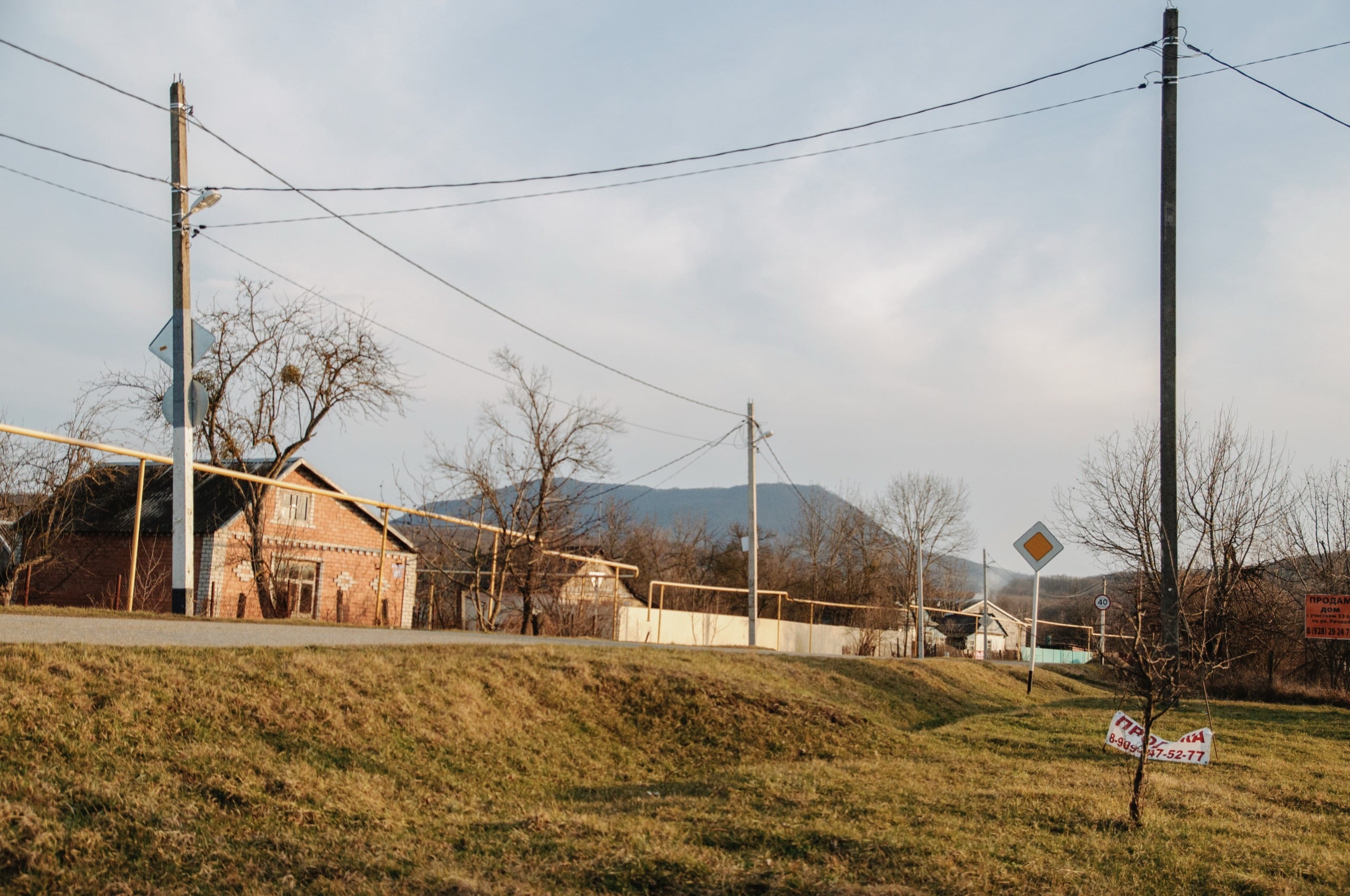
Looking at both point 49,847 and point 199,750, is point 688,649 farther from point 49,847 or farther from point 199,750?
point 49,847

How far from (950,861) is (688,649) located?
33.4 feet

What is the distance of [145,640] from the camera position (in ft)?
25.9

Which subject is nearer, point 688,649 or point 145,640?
point 145,640

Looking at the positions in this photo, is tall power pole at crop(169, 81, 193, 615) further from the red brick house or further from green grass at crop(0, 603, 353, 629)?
the red brick house

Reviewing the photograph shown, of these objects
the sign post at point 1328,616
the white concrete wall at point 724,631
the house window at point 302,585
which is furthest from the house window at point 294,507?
the sign post at point 1328,616

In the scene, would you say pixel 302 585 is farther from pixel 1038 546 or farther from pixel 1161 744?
pixel 1161 744

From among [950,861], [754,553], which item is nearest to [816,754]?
[950,861]

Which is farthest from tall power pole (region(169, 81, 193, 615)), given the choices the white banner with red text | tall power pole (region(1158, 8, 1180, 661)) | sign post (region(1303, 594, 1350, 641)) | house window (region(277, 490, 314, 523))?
sign post (region(1303, 594, 1350, 641))

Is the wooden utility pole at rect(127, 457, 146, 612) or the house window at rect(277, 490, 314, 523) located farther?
the house window at rect(277, 490, 314, 523)

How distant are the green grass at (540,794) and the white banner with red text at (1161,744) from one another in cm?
25

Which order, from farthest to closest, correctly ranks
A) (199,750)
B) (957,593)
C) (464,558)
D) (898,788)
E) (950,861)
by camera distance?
1. (957,593)
2. (464,558)
3. (898,788)
4. (199,750)
5. (950,861)

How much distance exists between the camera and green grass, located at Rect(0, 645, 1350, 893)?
15.3 ft

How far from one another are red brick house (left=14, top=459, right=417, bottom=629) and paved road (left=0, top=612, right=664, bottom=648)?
1183cm

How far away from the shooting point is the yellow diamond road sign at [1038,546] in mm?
15844
